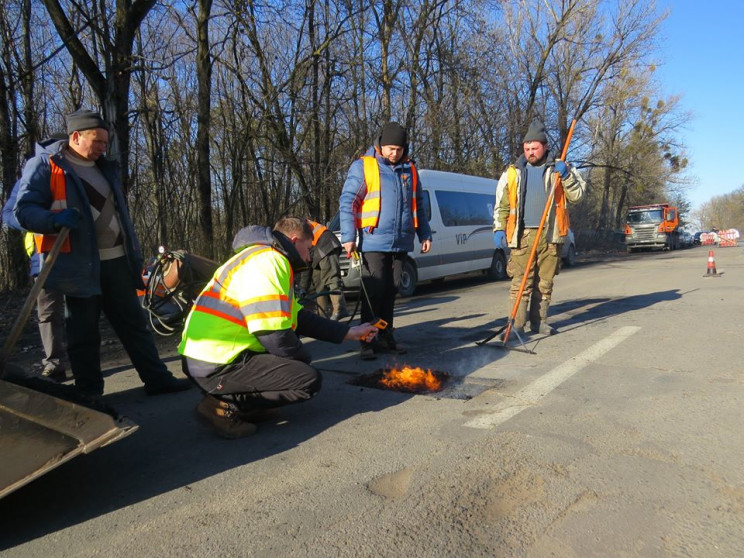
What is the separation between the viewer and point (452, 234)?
12.1 metres

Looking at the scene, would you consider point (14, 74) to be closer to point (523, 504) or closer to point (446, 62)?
point (523, 504)

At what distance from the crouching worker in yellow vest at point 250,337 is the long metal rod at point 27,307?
841 millimetres

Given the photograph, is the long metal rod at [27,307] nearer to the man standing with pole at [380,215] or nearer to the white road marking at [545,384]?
the man standing with pole at [380,215]

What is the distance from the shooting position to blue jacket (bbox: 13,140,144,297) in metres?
3.67

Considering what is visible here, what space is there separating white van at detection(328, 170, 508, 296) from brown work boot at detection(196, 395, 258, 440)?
6.34 meters

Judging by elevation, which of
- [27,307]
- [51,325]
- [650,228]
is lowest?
[51,325]

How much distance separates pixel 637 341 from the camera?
5809mm

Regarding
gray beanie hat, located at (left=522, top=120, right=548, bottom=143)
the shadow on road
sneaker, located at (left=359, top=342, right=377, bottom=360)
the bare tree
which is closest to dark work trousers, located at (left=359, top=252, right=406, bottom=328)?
sneaker, located at (left=359, top=342, right=377, bottom=360)

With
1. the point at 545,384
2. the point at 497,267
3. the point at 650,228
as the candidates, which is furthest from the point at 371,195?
the point at 650,228

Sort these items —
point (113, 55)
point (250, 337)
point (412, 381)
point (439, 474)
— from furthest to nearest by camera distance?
point (113, 55), point (412, 381), point (250, 337), point (439, 474)

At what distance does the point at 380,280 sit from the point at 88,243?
2533 mm

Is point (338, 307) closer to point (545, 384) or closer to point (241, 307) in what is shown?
point (545, 384)

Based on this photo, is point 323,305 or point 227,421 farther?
point 323,305

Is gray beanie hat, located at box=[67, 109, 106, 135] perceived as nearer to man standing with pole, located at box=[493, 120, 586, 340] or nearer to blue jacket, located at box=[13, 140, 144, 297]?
blue jacket, located at box=[13, 140, 144, 297]
